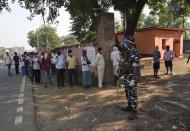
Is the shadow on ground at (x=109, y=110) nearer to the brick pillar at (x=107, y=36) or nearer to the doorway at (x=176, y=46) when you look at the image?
the brick pillar at (x=107, y=36)

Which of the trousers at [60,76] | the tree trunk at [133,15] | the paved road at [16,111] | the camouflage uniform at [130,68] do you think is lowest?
the paved road at [16,111]

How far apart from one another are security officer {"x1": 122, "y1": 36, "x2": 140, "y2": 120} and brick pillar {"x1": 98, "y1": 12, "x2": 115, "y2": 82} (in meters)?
6.71

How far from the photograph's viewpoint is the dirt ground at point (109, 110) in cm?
902

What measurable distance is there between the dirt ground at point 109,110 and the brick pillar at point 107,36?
4.45 feet

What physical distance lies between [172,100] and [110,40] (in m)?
5.43

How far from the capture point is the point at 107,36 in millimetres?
16406

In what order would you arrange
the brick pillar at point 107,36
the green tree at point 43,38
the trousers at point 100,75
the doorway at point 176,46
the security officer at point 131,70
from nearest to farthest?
the security officer at point 131,70 < the trousers at point 100,75 < the brick pillar at point 107,36 < the doorway at point 176,46 < the green tree at point 43,38

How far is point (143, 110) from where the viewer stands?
10281 millimetres

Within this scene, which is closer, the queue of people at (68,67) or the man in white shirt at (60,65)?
the queue of people at (68,67)

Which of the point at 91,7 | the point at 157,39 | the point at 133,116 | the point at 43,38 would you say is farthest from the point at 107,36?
the point at 43,38

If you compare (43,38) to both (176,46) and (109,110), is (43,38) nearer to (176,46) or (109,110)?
(176,46)

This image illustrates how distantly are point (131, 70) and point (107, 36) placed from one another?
7072mm

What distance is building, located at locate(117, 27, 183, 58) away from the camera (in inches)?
1222

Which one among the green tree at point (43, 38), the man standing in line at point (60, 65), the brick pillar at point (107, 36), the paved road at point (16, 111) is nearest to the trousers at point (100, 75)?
the brick pillar at point (107, 36)
